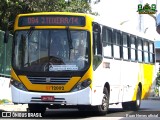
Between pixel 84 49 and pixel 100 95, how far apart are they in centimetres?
166

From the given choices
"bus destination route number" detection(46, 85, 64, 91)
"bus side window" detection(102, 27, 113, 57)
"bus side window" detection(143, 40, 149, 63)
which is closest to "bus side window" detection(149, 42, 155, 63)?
"bus side window" detection(143, 40, 149, 63)

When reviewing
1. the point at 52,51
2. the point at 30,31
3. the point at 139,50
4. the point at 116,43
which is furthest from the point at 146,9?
the point at 52,51

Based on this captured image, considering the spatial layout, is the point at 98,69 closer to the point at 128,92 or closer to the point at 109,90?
the point at 109,90

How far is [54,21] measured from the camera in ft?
51.5

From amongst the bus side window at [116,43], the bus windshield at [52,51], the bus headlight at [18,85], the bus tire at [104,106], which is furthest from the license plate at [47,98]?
the bus side window at [116,43]

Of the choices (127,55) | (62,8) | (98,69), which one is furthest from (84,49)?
(62,8)

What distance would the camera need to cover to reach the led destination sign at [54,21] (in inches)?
616

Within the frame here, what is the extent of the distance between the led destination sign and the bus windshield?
23cm

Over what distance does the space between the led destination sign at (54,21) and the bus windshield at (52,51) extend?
23 centimetres

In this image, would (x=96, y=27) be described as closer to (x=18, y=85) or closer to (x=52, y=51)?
(x=52, y=51)

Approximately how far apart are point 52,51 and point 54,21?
3.17 ft

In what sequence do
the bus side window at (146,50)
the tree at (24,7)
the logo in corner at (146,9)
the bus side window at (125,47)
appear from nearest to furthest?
the bus side window at (125,47), the bus side window at (146,50), the tree at (24,7), the logo in corner at (146,9)

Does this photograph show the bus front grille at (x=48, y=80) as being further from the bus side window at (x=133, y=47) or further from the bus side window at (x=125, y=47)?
the bus side window at (x=133, y=47)

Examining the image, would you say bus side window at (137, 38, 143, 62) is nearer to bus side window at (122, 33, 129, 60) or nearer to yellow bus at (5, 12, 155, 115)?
bus side window at (122, 33, 129, 60)
